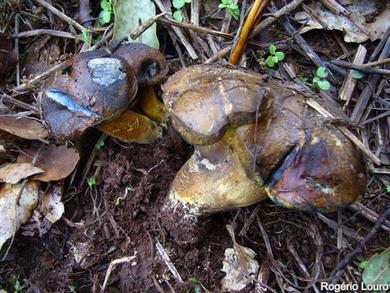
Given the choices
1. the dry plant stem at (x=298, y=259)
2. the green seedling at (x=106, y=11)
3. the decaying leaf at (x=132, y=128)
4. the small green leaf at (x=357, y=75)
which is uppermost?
the green seedling at (x=106, y=11)

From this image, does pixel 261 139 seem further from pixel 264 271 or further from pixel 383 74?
pixel 383 74

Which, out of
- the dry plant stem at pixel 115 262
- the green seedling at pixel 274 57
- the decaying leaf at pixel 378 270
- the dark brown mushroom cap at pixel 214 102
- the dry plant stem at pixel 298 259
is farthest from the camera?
the green seedling at pixel 274 57

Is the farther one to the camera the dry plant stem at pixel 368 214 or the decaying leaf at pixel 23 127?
the decaying leaf at pixel 23 127

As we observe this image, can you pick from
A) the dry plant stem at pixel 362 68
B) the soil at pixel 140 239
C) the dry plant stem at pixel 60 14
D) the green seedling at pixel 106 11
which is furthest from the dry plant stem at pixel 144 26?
the dry plant stem at pixel 362 68

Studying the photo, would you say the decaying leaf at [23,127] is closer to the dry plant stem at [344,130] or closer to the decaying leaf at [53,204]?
the decaying leaf at [53,204]

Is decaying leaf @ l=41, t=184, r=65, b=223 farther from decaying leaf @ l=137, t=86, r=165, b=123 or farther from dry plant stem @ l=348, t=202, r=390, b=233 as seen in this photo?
dry plant stem @ l=348, t=202, r=390, b=233

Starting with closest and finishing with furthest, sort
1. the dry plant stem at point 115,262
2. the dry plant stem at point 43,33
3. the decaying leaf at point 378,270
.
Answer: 1. the decaying leaf at point 378,270
2. the dry plant stem at point 115,262
3. the dry plant stem at point 43,33
